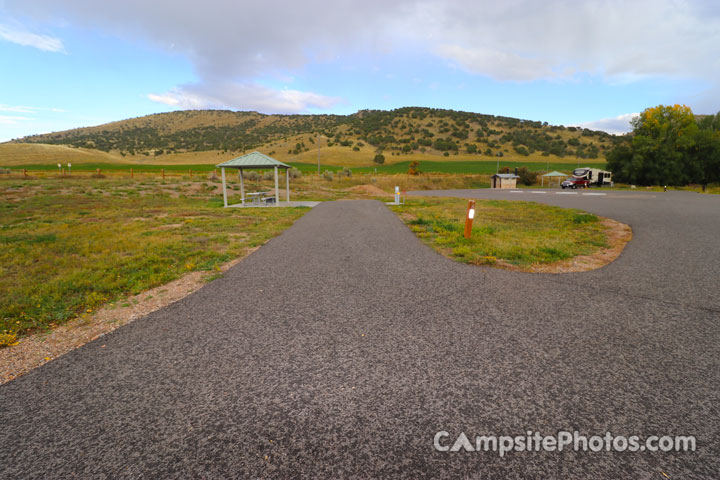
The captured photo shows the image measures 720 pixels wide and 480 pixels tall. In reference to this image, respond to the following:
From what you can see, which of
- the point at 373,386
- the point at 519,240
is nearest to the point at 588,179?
the point at 519,240

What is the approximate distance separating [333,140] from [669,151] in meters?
73.5

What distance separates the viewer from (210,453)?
191cm

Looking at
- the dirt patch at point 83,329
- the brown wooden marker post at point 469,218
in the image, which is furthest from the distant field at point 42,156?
the brown wooden marker post at point 469,218

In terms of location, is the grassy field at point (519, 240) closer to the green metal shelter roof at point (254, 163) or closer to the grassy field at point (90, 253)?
the grassy field at point (90, 253)

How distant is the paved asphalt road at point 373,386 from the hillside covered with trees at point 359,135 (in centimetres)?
8051

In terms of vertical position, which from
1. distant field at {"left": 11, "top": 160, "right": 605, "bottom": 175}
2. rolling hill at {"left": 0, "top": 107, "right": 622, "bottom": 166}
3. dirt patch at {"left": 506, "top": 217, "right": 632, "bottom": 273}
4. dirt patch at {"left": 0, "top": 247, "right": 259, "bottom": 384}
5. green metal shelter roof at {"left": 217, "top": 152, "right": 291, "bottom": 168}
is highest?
rolling hill at {"left": 0, "top": 107, "right": 622, "bottom": 166}

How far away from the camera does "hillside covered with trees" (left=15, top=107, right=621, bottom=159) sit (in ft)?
284

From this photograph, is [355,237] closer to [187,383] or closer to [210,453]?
[187,383]

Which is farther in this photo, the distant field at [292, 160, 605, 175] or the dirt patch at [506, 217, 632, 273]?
the distant field at [292, 160, 605, 175]

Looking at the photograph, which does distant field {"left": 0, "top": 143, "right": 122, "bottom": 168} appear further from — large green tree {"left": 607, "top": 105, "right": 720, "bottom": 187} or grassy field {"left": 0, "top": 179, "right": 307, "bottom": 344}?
large green tree {"left": 607, "top": 105, "right": 720, "bottom": 187}

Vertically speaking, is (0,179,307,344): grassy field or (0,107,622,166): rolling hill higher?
(0,107,622,166): rolling hill

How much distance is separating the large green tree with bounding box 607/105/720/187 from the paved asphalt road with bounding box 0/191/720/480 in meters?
50.2

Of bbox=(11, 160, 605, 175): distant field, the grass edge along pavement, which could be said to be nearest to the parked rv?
bbox=(11, 160, 605, 175): distant field

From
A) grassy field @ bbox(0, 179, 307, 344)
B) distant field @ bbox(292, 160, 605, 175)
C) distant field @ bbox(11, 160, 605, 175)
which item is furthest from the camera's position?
distant field @ bbox(292, 160, 605, 175)
